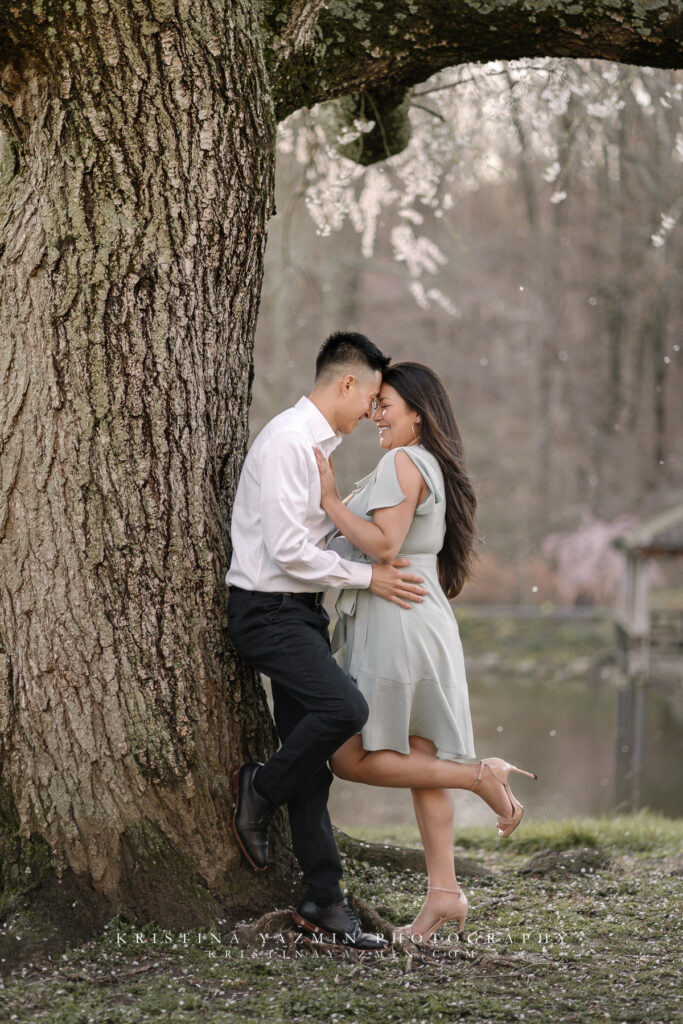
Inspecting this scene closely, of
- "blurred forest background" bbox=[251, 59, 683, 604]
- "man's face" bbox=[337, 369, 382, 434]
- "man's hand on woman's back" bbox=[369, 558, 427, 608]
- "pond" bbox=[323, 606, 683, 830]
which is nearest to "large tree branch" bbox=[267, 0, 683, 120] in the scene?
"man's face" bbox=[337, 369, 382, 434]

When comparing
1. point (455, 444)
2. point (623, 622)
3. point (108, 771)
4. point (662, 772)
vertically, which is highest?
point (455, 444)

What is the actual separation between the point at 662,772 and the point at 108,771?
33.8 ft

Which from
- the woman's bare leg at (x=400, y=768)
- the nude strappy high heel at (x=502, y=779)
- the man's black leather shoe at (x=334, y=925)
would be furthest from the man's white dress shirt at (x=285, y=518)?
the man's black leather shoe at (x=334, y=925)

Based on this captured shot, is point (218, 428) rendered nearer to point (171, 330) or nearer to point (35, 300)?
point (171, 330)

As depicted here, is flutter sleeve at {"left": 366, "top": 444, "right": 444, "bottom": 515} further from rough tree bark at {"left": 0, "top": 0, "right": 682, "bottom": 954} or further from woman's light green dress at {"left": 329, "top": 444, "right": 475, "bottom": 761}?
rough tree bark at {"left": 0, "top": 0, "right": 682, "bottom": 954}

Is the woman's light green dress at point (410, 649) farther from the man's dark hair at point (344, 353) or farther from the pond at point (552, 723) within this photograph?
the pond at point (552, 723)

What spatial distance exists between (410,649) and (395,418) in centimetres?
78

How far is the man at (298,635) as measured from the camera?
10.2ft

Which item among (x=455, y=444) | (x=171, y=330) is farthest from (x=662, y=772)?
(x=171, y=330)

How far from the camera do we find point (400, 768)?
3.35 meters

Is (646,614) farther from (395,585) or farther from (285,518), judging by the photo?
(285,518)

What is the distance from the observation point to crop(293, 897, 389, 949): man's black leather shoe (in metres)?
3.19

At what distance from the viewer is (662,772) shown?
39.9 ft

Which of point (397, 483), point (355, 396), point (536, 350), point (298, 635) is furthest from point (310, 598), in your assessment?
point (536, 350)
